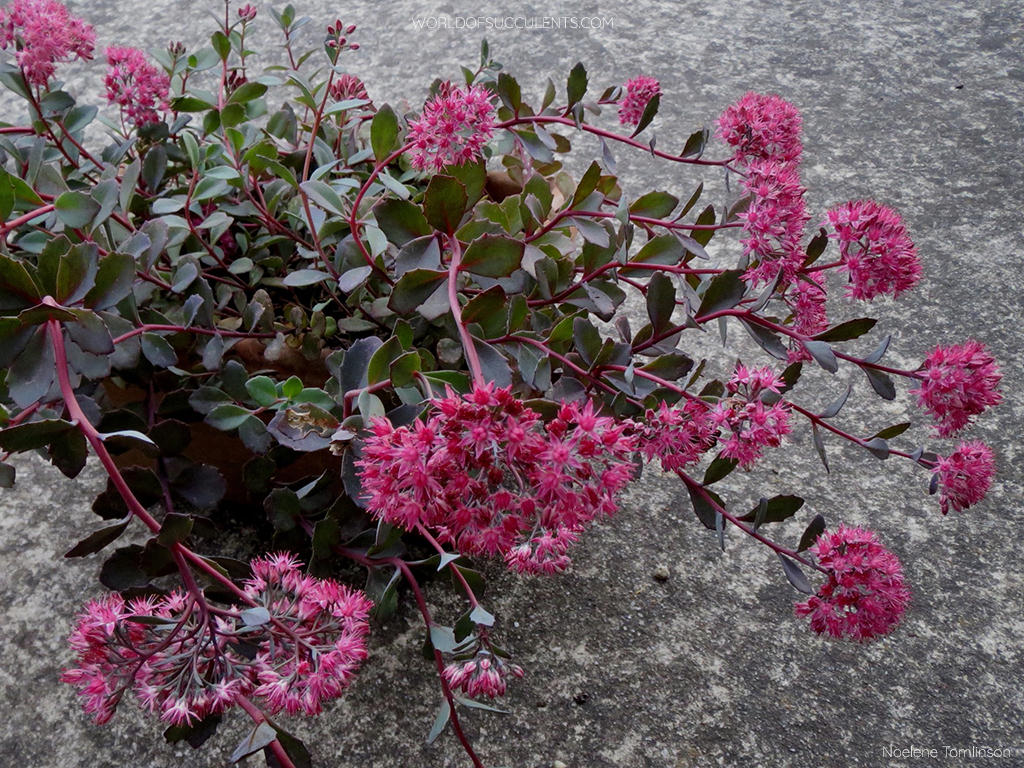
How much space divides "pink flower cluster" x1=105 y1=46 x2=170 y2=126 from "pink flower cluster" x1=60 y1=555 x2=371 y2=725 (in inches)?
24.0

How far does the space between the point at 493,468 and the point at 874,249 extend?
1.17 feet

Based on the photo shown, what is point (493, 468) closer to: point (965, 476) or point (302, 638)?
point (302, 638)

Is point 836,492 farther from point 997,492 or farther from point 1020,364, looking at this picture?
point 1020,364

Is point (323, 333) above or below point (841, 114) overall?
above

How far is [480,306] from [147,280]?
373 mm

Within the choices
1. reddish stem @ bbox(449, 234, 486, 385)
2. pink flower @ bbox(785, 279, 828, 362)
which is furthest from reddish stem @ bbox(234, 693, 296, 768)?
pink flower @ bbox(785, 279, 828, 362)

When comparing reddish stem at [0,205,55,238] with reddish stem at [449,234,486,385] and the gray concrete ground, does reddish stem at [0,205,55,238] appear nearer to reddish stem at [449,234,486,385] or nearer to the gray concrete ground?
reddish stem at [449,234,486,385]

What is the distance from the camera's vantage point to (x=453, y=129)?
67cm

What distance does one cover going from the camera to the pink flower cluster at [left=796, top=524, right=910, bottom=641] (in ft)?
2.11

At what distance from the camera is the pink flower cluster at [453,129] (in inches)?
26.4

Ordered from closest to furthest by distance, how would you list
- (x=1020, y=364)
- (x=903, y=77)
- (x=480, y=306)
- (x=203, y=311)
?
(x=480, y=306), (x=203, y=311), (x=1020, y=364), (x=903, y=77)

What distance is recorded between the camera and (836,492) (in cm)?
107

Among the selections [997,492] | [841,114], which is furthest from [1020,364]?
[841,114]

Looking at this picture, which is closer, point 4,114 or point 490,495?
point 490,495
